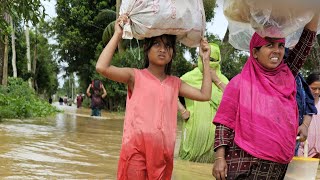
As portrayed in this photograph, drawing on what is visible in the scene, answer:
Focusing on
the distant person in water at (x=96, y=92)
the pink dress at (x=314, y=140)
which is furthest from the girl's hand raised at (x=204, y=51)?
the distant person in water at (x=96, y=92)

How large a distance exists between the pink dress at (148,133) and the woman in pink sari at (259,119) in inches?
11.7

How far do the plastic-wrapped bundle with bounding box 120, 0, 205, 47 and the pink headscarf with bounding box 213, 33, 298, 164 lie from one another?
44 cm

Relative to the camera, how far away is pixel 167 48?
2904mm

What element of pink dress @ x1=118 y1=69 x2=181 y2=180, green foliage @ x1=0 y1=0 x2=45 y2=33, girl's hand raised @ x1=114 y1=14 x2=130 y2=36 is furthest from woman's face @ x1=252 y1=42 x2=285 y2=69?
green foliage @ x1=0 y1=0 x2=45 y2=33

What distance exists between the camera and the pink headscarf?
2607 mm

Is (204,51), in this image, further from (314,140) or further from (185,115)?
(185,115)

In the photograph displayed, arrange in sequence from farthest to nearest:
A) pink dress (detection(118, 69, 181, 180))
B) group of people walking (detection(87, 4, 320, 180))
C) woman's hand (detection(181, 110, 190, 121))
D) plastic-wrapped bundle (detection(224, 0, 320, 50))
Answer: woman's hand (detection(181, 110, 190, 121)), pink dress (detection(118, 69, 181, 180)), group of people walking (detection(87, 4, 320, 180)), plastic-wrapped bundle (detection(224, 0, 320, 50))

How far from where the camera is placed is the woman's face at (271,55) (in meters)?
2.68

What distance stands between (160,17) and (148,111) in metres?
0.54

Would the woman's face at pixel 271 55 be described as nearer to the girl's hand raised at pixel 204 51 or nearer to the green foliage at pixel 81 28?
the girl's hand raised at pixel 204 51

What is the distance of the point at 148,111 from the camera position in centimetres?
278

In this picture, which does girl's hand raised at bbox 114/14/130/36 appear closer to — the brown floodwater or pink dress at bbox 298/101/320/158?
the brown floodwater

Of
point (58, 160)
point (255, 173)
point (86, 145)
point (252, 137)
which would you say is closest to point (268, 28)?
point (252, 137)

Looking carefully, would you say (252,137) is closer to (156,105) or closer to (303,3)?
(156,105)
